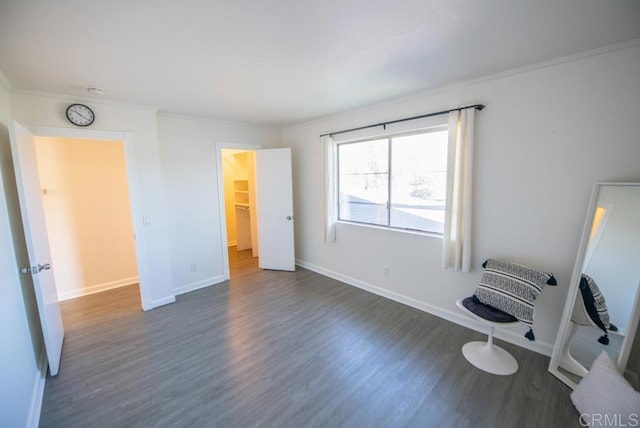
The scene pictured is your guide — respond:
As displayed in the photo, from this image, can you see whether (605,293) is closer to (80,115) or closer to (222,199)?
(222,199)

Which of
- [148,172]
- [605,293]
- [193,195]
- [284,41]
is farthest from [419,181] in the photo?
[148,172]

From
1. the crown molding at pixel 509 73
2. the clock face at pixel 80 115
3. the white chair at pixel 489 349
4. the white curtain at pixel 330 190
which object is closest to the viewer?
the crown molding at pixel 509 73

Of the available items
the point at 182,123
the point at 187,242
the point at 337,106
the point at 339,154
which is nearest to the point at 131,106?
the point at 182,123

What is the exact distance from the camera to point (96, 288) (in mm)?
3748

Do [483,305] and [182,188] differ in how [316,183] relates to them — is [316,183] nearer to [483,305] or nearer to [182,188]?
[182,188]

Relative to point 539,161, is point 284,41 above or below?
above

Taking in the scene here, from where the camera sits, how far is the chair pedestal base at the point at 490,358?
6.81 ft

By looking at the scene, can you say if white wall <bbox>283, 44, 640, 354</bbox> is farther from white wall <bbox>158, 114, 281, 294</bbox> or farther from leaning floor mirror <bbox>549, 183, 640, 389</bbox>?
white wall <bbox>158, 114, 281, 294</bbox>

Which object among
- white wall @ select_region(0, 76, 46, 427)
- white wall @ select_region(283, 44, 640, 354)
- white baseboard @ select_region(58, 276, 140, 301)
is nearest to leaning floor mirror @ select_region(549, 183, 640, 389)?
white wall @ select_region(283, 44, 640, 354)

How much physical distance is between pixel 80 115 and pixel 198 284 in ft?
8.12

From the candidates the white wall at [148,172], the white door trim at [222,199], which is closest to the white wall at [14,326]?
the white wall at [148,172]

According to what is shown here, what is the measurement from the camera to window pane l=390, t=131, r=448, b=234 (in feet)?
9.31

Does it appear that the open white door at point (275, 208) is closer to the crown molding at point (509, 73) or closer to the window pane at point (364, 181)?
the window pane at point (364, 181)

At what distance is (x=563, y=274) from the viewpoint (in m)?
2.12
